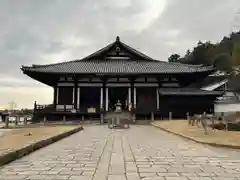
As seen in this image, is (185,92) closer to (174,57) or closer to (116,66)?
(116,66)

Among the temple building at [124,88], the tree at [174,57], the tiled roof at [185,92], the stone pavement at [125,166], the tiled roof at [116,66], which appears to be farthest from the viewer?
the tree at [174,57]

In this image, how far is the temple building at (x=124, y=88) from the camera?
2989cm

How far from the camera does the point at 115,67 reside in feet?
108

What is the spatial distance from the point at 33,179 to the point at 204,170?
315 cm

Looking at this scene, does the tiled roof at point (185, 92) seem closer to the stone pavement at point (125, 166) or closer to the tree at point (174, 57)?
the stone pavement at point (125, 166)

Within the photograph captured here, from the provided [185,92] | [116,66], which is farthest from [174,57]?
[185,92]

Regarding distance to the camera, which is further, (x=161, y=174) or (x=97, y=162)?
(x=97, y=162)

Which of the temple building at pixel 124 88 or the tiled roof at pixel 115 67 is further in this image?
the tiled roof at pixel 115 67

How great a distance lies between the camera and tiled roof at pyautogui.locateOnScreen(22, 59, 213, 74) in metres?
30.5

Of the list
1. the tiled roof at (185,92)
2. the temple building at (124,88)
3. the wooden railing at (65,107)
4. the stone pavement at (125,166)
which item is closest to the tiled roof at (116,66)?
the temple building at (124,88)

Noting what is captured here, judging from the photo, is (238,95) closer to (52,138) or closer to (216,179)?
(52,138)

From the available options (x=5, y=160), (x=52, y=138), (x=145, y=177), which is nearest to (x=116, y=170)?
(x=145, y=177)

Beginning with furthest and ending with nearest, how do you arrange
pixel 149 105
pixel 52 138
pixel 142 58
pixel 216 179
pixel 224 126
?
pixel 142 58, pixel 149 105, pixel 224 126, pixel 52 138, pixel 216 179

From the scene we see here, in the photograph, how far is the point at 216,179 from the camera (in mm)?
5035
